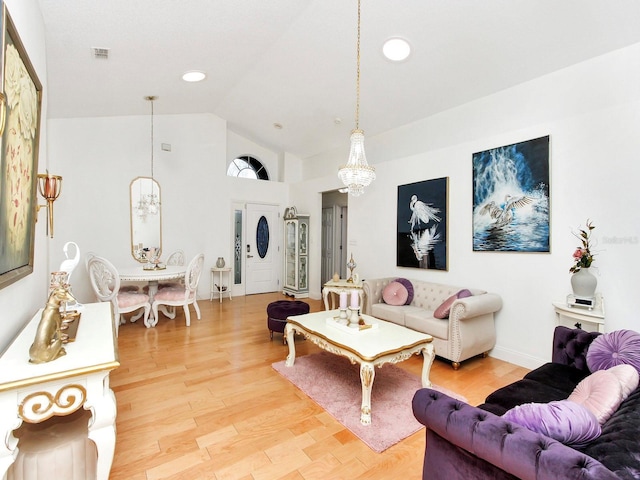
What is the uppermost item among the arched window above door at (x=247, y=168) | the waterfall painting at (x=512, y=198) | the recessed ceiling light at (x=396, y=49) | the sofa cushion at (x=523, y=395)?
the recessed ceiling light at (x=396, y=49)

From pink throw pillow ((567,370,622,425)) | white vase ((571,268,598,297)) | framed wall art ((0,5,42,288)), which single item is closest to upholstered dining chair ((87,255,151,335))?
framed wall art ((0,5,42,288))

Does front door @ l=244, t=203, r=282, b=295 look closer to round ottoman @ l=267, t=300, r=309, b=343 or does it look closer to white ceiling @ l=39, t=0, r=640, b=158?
white ceiling @ l=39, t=0, r=640, b=158

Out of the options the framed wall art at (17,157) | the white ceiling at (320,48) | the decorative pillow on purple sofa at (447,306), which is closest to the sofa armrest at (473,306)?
the decorative pillow on purple sofa at (447,306)

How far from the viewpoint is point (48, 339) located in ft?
4.53

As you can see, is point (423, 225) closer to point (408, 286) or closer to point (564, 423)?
point (408, 286)

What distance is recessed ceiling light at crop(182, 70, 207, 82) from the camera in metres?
4.08

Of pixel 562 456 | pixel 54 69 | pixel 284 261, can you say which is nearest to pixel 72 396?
pixel 562 456

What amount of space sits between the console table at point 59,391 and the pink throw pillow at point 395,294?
346cm

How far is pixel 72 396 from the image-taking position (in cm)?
133

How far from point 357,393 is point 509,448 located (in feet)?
5.95

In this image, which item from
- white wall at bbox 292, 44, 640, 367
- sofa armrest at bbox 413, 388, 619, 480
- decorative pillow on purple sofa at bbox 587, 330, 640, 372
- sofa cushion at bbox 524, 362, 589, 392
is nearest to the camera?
sofa armrest at bbox 413, 388, 619, 480

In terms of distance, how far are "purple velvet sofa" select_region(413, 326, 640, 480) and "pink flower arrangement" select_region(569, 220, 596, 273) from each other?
176 cm

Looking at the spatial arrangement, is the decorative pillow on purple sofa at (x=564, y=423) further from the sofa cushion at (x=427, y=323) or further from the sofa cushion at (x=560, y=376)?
the sofa cushion at (x=427, y=323)

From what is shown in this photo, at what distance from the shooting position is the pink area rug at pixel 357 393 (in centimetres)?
224
